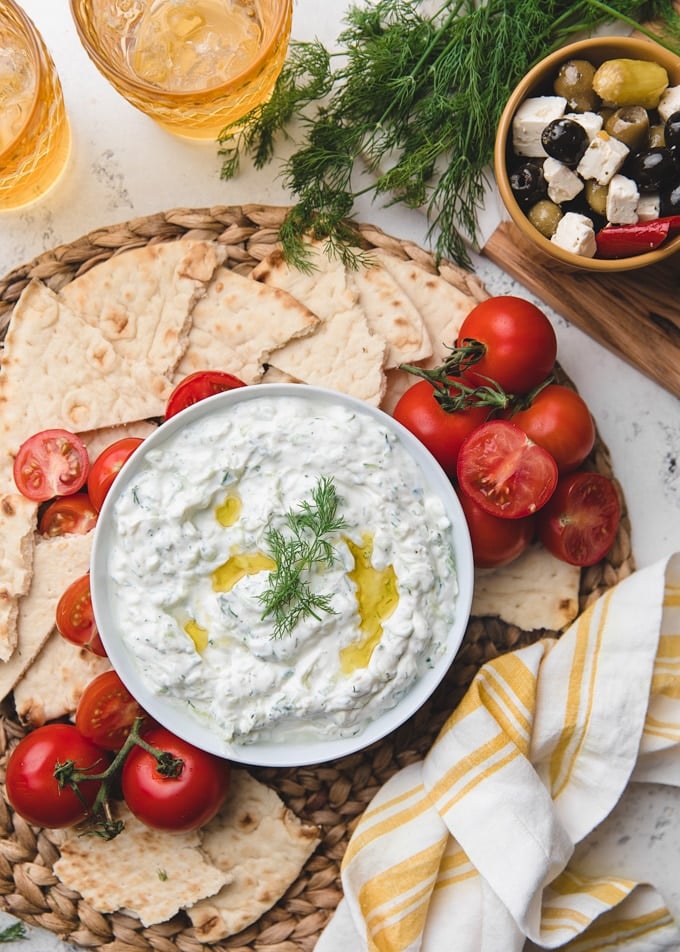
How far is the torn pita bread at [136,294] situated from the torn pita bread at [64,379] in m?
0.04

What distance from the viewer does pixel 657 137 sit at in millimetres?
2557

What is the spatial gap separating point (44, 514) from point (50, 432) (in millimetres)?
245

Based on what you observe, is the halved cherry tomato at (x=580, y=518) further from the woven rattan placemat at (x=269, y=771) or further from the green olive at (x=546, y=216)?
the green olive at (x=546, y=216)

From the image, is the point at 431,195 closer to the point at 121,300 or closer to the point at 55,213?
the point at 121,300

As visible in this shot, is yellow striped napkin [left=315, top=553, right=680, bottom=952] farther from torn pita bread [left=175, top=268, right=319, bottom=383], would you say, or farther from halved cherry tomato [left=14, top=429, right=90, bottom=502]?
halved cherry tomato [left=14, top=429, right=90, bottom=502]

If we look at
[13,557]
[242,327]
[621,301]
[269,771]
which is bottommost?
[269,771]

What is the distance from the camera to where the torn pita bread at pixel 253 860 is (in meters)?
2.66

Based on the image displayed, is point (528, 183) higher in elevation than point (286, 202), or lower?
higher

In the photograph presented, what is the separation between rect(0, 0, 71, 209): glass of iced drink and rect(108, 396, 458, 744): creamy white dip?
3.23 ft

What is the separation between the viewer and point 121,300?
2783mm

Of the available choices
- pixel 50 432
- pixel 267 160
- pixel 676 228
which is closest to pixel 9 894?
pixel 50 432

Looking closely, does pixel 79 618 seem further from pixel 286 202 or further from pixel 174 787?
pixel 286 202

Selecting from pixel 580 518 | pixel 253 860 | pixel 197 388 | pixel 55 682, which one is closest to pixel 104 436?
pixel 197 388

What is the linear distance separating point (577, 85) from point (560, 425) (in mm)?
933
